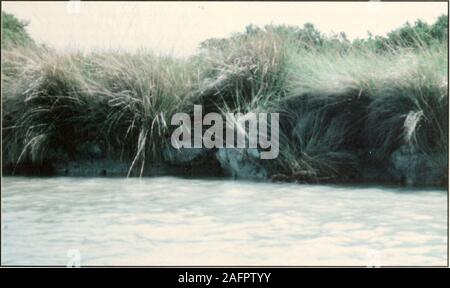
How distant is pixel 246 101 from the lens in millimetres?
6805

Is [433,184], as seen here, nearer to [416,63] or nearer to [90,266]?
[416,63]

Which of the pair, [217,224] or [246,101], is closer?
[217,224]

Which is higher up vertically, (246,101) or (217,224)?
(246,101)

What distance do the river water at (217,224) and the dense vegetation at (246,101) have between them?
617 millimetres

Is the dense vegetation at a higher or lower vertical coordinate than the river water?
higher

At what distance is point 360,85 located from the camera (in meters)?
6.45

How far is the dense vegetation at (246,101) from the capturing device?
622 cm

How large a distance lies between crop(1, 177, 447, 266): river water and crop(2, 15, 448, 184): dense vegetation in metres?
0.62

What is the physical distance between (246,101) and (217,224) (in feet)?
8.46

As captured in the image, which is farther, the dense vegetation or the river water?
the dense vegetation

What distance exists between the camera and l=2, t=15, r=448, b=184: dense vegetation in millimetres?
6223
